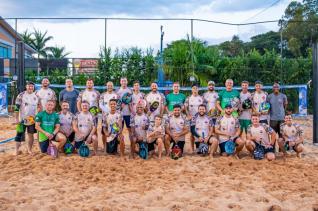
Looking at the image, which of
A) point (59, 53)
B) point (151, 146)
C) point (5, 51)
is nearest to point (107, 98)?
point (151, 146)

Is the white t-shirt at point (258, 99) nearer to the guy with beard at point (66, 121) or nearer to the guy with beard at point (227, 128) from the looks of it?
the guy with beard at point (227, 128)

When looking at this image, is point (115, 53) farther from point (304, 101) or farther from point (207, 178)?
point (207, 178)

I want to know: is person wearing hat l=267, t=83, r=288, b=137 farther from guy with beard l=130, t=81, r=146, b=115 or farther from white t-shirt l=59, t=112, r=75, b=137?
white t-shirt l=59, t=112, r=75, b=137

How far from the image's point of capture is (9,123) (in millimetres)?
10789

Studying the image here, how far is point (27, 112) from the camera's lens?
654 cm

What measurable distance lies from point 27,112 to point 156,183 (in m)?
2.99

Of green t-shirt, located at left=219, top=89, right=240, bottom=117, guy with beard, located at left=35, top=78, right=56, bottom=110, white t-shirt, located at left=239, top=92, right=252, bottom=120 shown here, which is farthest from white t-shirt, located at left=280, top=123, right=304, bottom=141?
guy with beard, located at left=35, top=78, right=56, bottom=110

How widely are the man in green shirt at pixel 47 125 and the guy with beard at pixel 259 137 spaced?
314cm

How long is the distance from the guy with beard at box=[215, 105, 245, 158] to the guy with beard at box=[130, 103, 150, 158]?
4.06ft

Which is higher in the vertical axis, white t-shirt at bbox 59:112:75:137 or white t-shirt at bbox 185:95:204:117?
white t-shirt at bbox 185:95:204:117

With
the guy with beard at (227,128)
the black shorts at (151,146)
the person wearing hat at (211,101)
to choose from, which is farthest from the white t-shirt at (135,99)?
the guy with beard at (227,128)

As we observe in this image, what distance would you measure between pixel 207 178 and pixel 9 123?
24.8ft

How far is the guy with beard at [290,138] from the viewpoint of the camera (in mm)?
6414

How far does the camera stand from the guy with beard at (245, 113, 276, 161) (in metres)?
6.27
